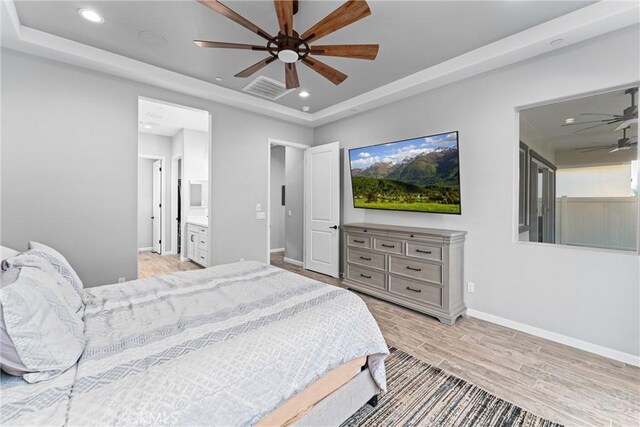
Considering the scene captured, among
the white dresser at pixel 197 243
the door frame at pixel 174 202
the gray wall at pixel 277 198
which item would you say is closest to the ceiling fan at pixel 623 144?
the white dresser at pixel 197 243

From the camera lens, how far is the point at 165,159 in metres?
6.75

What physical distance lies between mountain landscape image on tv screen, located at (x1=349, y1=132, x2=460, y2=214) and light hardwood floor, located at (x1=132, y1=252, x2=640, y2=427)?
1.38m

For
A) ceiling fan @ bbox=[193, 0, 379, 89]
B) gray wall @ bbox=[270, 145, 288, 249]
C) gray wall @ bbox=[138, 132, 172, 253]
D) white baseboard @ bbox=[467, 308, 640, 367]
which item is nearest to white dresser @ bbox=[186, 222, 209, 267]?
gray wall @ bbox=[138, 132, 172, 253]

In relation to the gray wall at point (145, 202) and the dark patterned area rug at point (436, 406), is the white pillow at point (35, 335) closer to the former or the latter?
the dark patterned area rug at point (436, 406)

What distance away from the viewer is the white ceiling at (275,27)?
222cm

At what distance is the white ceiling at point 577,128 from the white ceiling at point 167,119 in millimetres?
4413

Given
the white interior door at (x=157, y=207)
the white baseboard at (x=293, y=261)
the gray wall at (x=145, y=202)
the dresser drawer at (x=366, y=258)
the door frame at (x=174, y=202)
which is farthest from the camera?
the gray wall at (x=145, y=202)

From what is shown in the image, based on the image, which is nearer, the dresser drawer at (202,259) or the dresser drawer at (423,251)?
the dresser drawer at (423,251)

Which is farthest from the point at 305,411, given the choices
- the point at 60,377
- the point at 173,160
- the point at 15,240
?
the point at 173,160

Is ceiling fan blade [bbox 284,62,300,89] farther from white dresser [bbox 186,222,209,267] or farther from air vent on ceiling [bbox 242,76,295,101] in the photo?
white dresser [bbox 186,222,209,267]

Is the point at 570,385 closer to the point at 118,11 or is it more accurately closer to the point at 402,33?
the point at 402,33

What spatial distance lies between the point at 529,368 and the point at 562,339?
2.34 feet

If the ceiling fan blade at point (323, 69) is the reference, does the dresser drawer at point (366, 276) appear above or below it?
below

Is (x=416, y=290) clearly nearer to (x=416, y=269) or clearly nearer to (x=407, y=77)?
(x=416, y=269)
